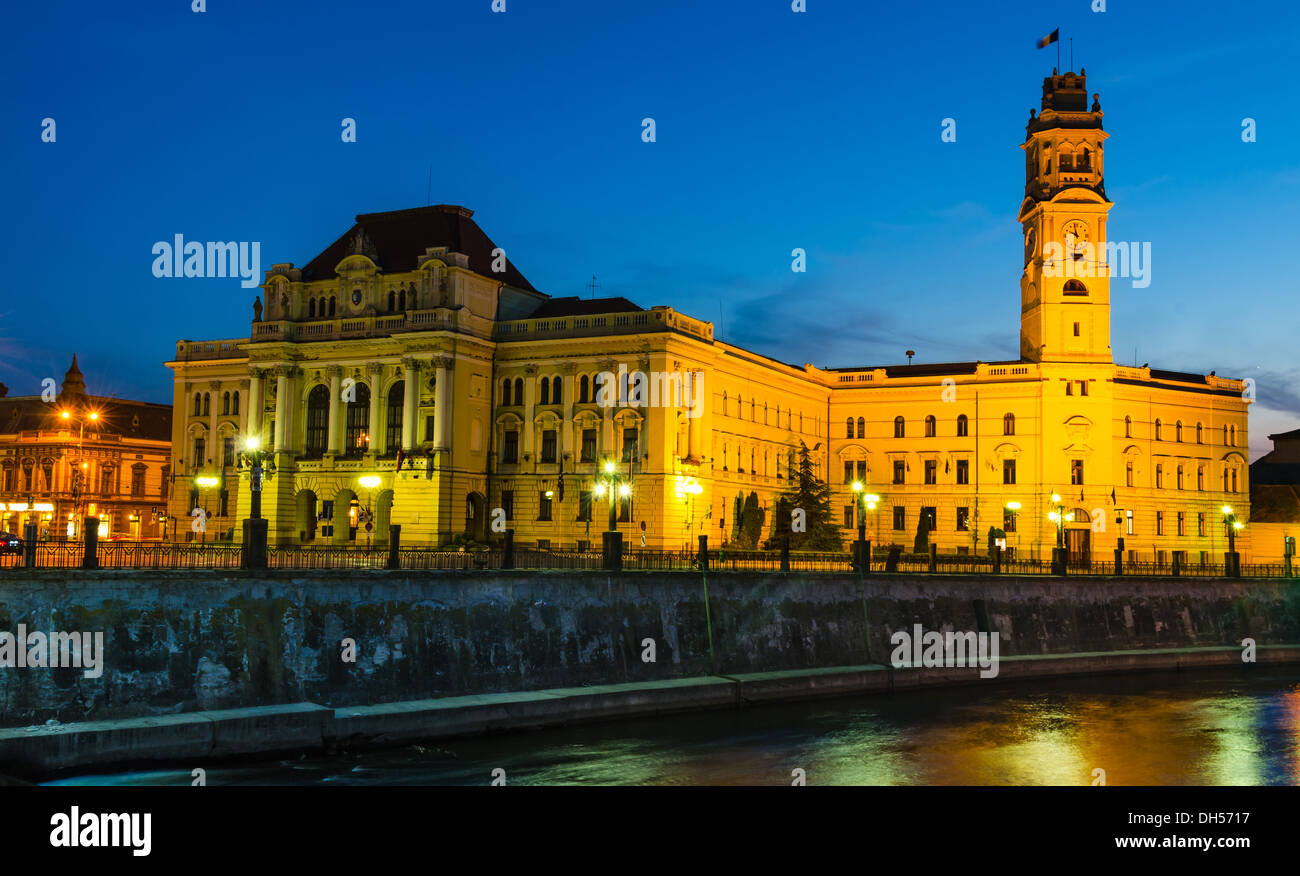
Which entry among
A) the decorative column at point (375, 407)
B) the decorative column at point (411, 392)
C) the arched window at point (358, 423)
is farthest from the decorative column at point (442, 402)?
the arched window at point (358, 423)

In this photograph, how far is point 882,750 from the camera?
3070cm

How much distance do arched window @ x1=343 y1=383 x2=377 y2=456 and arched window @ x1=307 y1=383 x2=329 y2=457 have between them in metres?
1.92

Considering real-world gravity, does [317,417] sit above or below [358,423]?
above

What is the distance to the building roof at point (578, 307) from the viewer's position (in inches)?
2945

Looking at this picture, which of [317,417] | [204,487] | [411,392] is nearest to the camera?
[411,392]

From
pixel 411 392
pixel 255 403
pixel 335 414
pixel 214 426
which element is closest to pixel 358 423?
pixel 335 414

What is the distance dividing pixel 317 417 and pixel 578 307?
16807 mm

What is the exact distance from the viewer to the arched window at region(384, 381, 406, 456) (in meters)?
73.9

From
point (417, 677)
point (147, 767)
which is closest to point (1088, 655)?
point (417, 677)

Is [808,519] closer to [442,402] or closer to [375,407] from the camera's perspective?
[442,402]

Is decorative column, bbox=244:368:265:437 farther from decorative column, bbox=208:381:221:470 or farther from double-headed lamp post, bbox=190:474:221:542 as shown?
decorative column, bbox=208:381:221:470

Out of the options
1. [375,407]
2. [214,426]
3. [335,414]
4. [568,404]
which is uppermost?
[568,404]

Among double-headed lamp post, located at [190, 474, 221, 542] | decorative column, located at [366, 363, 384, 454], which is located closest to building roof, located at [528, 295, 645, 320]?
decorative column, located at [366, 363, 384, 454]
